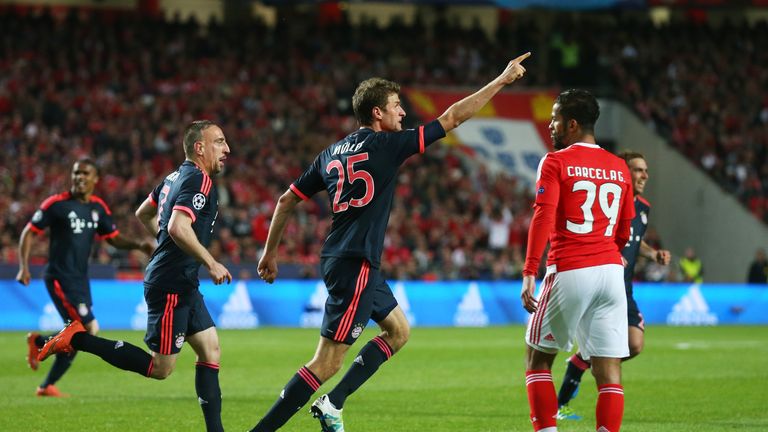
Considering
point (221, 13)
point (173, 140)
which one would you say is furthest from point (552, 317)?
point (221, 13)

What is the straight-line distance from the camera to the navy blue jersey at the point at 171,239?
8.40m

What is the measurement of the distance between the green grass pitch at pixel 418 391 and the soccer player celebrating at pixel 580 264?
2.43m

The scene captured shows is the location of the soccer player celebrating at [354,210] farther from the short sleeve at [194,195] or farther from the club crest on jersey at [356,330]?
the short sleeve at [194,195]

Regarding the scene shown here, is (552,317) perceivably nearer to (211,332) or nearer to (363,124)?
(363,124)

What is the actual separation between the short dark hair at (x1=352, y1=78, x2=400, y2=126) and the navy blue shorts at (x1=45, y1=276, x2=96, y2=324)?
227 inches

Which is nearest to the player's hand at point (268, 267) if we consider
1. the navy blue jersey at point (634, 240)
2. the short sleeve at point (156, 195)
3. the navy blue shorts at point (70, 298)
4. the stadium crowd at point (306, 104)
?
the short sleeve at point (156, 195)

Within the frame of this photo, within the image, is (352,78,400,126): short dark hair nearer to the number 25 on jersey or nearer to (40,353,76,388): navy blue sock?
the number 25 on jersey

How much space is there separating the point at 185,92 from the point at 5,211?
8.11 metres

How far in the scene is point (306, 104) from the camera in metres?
34.3

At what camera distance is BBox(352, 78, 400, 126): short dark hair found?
322 inches

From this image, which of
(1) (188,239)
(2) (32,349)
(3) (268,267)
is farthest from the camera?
(2) (32,349)

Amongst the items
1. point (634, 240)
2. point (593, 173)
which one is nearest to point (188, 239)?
point (593, 173)

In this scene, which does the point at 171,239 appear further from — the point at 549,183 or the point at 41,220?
the point at 41,220

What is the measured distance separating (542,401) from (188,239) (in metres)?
2.56
